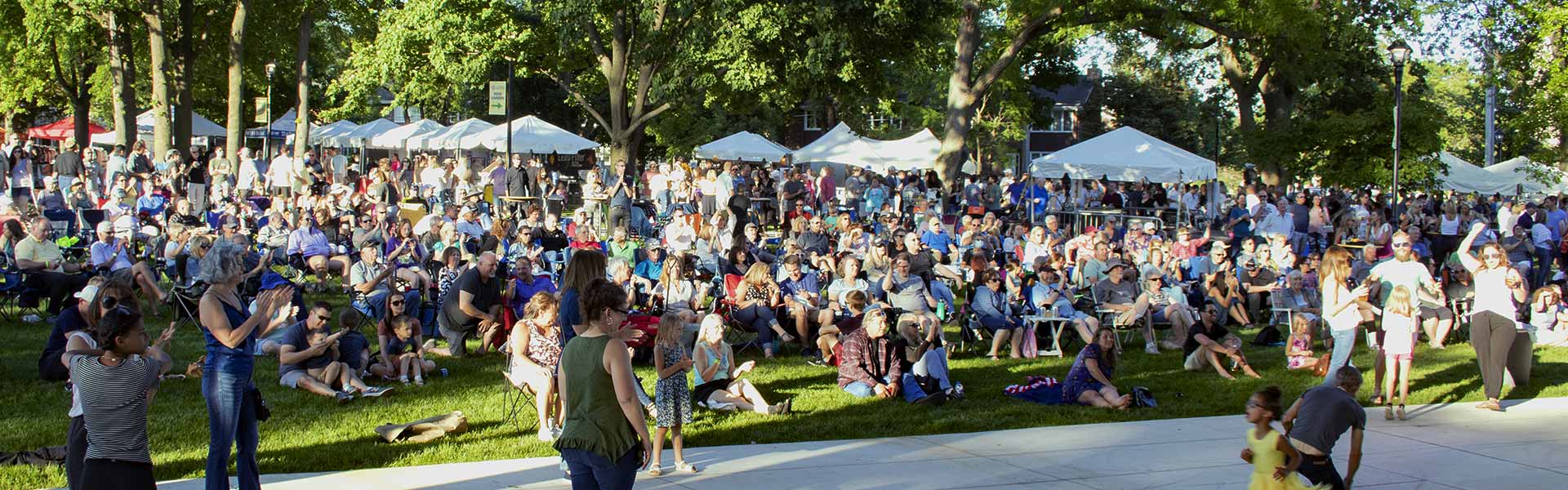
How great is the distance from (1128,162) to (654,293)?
13157 millimetres

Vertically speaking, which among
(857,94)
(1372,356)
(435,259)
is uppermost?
(857,94)

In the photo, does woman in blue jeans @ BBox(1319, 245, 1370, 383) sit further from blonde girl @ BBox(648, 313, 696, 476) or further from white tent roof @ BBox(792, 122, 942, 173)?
white tent roof @ BBox(792, 122, 942, 173)

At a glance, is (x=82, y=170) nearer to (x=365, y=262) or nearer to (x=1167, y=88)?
(x=365, y=262)

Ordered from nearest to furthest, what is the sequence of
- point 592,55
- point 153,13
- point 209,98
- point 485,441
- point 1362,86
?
point 485,441 → point 153,13 → point 592,55 → point 1362,86 → point 209,98

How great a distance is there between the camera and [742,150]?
31.1m

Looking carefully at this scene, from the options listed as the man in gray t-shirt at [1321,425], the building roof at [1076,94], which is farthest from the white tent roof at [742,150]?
the building roof at [1076,94]

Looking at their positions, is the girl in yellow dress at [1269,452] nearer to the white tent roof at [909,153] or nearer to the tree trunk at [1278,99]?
the white tent roof at [909,153]

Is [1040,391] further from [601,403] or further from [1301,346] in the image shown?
[601,403]

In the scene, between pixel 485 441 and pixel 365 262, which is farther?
pixel 365 262

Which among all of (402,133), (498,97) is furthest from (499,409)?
(402,133)

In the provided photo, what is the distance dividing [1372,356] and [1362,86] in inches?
1198

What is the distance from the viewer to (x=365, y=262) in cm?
1297

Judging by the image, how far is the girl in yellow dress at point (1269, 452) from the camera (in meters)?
6.23

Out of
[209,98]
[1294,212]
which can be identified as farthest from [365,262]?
[209,98]
